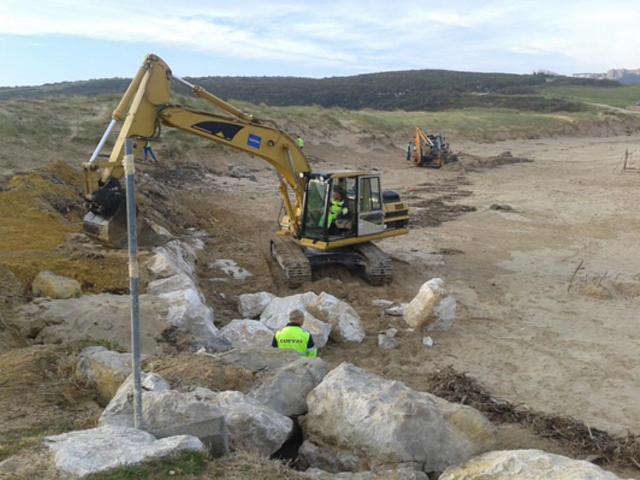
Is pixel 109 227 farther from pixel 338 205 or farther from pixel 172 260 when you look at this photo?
pixel 338 205

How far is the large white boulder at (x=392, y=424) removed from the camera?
493 centimetres

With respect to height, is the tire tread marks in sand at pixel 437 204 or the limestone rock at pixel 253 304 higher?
the tire tread marks in sand at pixel 437 204

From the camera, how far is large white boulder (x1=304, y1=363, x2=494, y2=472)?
493 cm

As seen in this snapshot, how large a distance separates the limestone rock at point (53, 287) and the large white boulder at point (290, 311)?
2.74 meters

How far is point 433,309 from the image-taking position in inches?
387

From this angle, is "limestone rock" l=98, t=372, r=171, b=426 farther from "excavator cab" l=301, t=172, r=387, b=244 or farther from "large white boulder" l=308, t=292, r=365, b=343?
Answer: "excavator cab" l=301, t=172, r=387, b=244

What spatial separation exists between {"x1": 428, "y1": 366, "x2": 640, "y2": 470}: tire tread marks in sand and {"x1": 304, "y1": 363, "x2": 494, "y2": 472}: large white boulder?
1.70 m

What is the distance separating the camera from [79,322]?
25.6 feet

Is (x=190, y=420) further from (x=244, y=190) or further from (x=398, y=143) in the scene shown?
(x=398, y=143)

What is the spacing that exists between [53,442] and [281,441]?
1728 millimetres

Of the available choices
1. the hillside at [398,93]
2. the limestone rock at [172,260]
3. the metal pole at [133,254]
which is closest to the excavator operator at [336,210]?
the limestone rock at [172,260]

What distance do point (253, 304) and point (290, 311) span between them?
4.19ft

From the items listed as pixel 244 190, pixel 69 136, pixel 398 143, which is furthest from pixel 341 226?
pixel 398 143

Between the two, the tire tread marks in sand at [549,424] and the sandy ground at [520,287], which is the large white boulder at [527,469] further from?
the sandy ground at [520,287]
